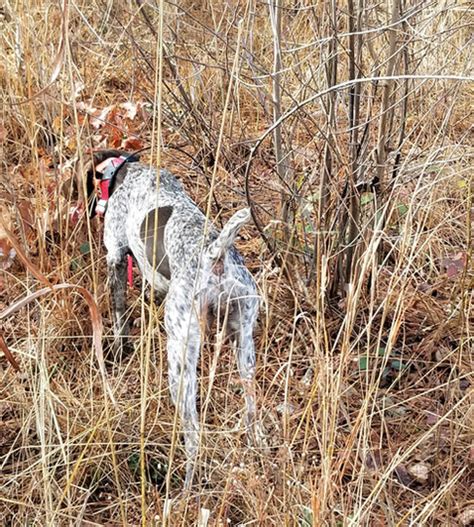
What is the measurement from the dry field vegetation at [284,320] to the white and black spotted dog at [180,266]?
102 millimetres

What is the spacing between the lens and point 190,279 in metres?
2.87

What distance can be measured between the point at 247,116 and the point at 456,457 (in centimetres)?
282

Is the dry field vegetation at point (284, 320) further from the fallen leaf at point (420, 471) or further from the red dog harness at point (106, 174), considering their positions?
the red dog harness at point (106, 174)

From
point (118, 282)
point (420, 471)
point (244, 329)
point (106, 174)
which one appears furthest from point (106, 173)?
point (420, 471)

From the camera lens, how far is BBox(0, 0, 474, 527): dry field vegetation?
7.62 feet

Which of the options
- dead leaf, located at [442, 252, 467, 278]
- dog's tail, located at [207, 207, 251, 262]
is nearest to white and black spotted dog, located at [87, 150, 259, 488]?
dog's tail, located at [207, 207, 251, 262]

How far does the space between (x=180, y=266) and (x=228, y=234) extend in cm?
47

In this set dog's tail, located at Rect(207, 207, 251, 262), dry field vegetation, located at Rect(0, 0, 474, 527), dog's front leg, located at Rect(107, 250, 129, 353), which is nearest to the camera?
dry field vegetation, located at Rect(0, 0, 474, 527)

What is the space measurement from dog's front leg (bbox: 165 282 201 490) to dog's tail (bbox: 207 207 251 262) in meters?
0.20

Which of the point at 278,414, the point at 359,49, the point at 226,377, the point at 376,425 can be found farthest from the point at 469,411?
the point at 359,49

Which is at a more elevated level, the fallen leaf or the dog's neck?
the dog's neck

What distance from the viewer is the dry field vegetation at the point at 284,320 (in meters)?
2.32

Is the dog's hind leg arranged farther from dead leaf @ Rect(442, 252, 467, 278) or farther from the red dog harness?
dead leaf @ Rect(442, 252, 467, 278)

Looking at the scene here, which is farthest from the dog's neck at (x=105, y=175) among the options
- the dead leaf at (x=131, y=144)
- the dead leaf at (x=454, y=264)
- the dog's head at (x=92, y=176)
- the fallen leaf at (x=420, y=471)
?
the fallen leaf at (x=420, y=471)
